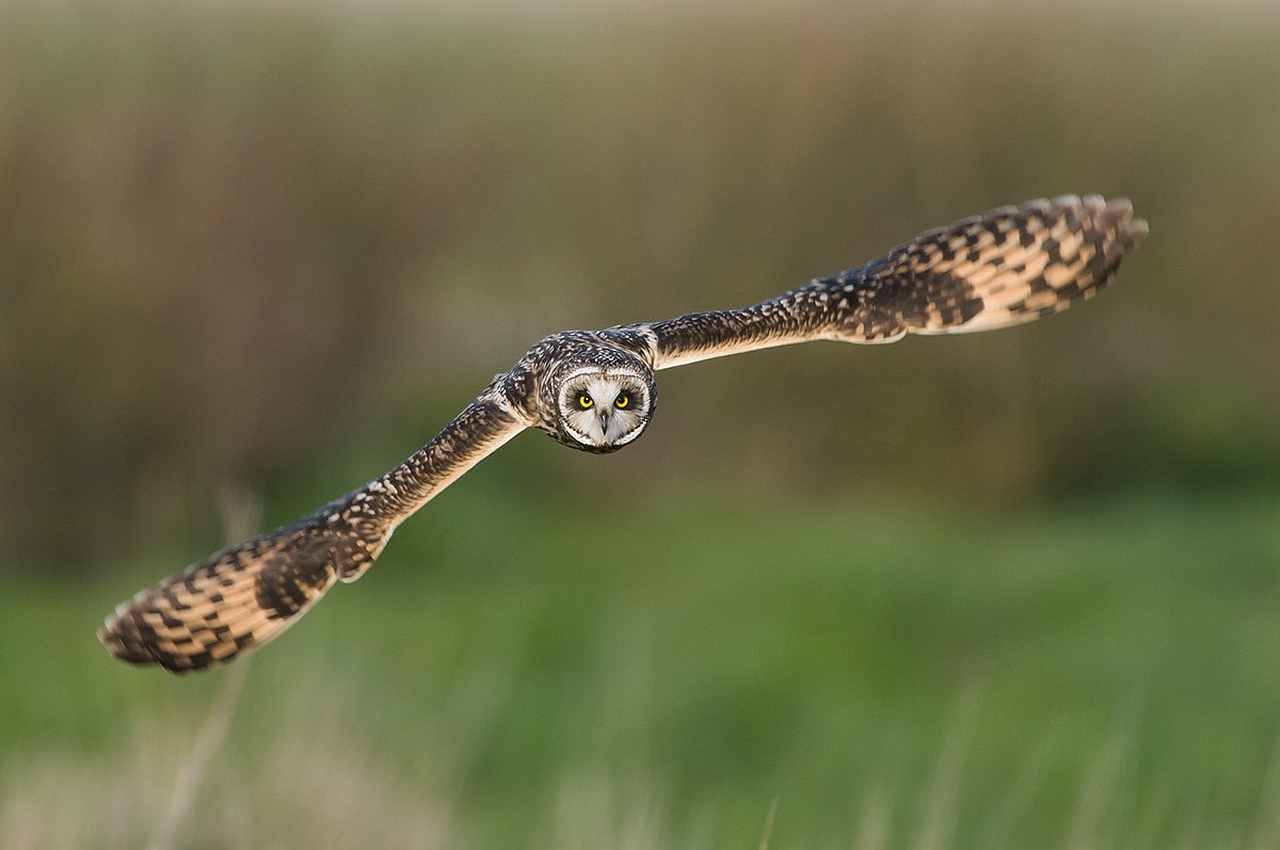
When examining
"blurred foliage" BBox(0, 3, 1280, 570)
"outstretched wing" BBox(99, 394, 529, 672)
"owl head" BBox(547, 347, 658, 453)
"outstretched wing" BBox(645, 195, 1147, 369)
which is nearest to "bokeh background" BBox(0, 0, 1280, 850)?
"blurred foliage" BBox(0, 3, 1280, 570)

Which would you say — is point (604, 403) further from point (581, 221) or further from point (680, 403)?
point (581, 221)

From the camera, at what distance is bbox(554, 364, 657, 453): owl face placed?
7.53ft

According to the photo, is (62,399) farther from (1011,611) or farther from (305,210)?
(1011,611)

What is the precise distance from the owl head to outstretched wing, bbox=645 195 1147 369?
72cm

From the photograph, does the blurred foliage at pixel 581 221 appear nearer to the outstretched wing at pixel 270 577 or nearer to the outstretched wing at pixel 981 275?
the outstretched wing at pixel 981 275

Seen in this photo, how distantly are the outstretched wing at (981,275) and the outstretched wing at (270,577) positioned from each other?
71cm

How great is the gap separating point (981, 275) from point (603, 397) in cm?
135

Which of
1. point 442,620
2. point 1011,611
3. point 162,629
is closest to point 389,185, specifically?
point 442,620

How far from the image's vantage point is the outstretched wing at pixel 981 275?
125 inches

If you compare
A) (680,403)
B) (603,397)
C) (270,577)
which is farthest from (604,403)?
(680,403)

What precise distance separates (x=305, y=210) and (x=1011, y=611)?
301 inches

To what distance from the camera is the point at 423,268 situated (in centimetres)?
1630

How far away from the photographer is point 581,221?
1667 cm

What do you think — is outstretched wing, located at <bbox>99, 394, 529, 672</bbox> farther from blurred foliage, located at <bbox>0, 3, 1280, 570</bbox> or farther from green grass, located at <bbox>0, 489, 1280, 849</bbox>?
blurred foliage, located at <bbox>0, 3, 1280, 570</bbox>
